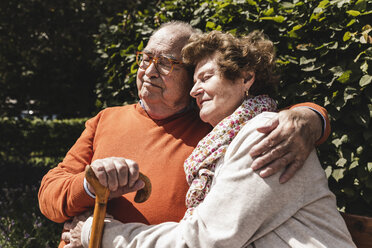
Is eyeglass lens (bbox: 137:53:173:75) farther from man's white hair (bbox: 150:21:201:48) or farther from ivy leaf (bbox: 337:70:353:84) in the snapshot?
ivy leaf (bbox: 337:70:353:84)

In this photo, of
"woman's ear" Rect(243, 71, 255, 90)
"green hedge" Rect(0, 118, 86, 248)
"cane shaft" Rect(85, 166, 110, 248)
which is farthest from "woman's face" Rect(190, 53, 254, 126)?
"green hedge" Rect(0, 118, 86, 248)

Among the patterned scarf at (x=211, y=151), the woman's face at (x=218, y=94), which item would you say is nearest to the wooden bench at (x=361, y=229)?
the patterned scarf at (x=211, y=151)

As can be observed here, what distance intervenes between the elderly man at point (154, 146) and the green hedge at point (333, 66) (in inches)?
20.3

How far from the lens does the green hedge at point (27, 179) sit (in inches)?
157

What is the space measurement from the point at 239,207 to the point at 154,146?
968mm

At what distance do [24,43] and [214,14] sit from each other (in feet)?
24.0

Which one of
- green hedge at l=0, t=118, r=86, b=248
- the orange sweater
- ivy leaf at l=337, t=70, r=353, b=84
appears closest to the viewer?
the orange sweater

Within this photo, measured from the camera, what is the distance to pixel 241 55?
6.82 ft

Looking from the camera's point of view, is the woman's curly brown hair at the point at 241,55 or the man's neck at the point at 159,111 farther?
the man's neck at the point at 159,111

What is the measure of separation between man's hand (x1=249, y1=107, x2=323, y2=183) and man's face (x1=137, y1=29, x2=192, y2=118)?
95 centimetres

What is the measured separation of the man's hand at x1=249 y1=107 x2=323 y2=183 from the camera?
1.63 m

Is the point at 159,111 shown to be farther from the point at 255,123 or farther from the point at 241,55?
the point at 255,123

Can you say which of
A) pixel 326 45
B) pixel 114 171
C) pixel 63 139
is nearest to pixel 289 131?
pixel 114 171

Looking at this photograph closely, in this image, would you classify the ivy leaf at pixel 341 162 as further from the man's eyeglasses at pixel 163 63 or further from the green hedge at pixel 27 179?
the green hedge at pixel 27 179
